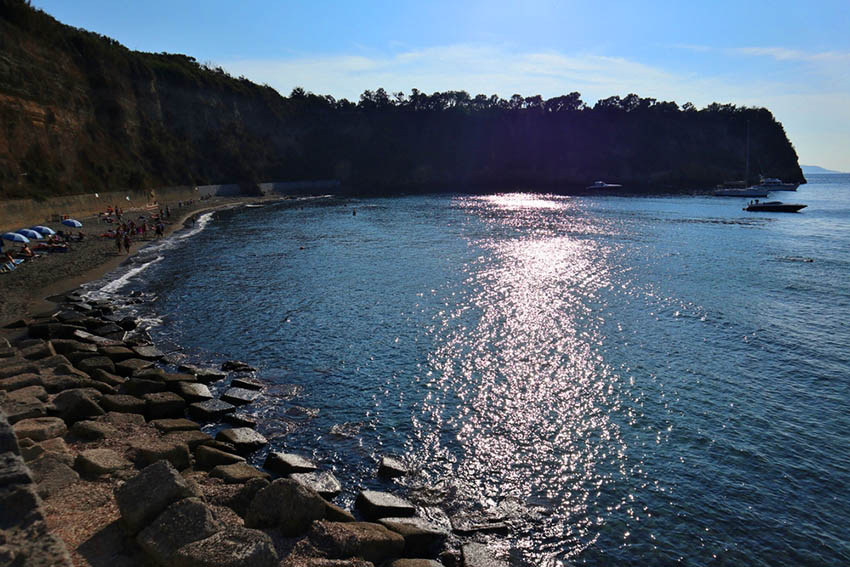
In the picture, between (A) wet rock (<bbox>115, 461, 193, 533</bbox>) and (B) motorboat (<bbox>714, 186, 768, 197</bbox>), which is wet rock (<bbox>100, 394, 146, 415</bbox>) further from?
(B) motorboat (<bbox>714, 186, 768, 197</bbox>)

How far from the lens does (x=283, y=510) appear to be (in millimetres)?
10094

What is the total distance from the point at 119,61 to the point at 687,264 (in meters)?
100.0

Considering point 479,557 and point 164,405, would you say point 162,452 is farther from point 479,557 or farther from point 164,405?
point 479,557

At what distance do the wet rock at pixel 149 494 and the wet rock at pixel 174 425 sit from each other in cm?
610

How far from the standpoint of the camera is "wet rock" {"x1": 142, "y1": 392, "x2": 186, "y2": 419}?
16.5 metres

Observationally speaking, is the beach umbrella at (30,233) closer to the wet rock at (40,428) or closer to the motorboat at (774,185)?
the wet rock at (40,428)

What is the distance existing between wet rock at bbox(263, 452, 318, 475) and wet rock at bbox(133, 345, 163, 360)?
10737mm

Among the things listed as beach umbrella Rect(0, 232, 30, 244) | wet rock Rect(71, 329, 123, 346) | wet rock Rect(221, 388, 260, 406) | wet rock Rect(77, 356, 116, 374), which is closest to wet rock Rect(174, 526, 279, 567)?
wet rock Rect(221, 388, 260, 406)

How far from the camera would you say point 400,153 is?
188 meters

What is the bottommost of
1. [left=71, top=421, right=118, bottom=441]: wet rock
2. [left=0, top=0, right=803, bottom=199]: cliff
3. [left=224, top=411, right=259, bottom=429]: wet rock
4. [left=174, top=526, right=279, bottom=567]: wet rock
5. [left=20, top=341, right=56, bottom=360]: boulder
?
[left=224, top=411, right=259, bottom=429]: wet rock

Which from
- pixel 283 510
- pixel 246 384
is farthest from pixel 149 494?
pixel 246 384

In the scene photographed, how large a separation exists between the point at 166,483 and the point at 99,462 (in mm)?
3179

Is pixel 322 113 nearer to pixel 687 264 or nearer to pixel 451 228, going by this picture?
pixel 451 228

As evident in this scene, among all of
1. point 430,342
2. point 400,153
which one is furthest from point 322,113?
point 430,342
